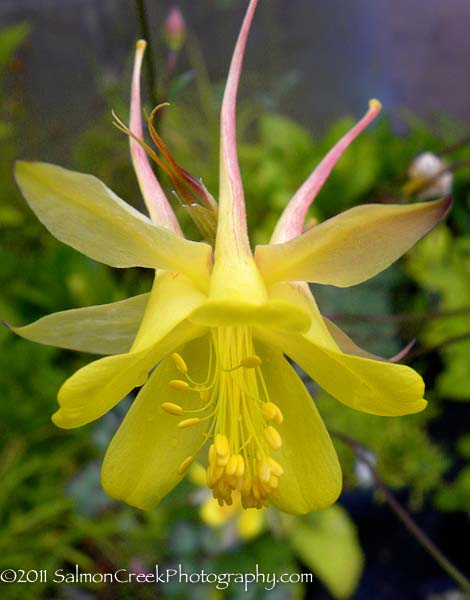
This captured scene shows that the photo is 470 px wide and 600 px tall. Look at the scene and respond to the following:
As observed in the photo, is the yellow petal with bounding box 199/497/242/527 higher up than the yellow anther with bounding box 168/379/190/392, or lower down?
lower down

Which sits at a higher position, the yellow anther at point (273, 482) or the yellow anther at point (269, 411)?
the yellow anther at point (269, 411)

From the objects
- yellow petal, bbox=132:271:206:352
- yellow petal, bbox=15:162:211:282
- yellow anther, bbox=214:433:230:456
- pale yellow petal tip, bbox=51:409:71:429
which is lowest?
yellow anther, bbox=214:433:230:456

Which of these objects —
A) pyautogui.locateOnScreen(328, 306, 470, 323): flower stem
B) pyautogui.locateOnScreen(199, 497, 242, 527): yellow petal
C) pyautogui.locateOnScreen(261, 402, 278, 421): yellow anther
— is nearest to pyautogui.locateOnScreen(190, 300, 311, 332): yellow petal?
pyautogui.locateOnScreen(261, 402, 278, 421): yellow anther

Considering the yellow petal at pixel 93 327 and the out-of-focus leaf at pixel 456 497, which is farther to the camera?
the out-of-focus leaf at pixel 456 497

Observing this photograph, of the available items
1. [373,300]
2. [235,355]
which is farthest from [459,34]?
[235,355]

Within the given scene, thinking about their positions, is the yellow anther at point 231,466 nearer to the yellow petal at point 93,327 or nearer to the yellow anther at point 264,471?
the yellow anther at point 264,471

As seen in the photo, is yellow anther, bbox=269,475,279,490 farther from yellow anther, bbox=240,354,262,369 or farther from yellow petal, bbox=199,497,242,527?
yellow petal, bbox=199,497,242,527

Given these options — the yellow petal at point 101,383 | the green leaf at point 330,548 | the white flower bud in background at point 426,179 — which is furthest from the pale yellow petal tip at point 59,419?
the green leaf at point 330,548
